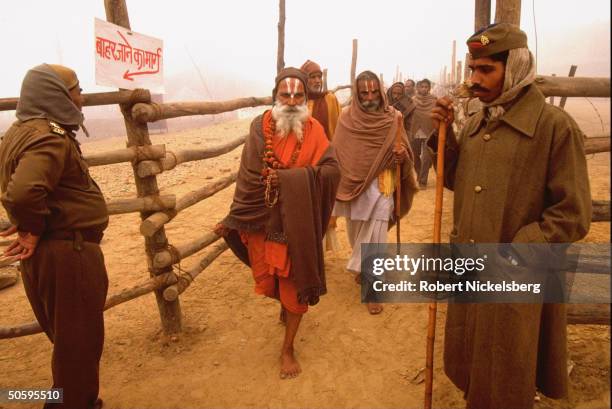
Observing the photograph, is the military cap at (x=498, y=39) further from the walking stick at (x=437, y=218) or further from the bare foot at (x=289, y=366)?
the bare foot at (x=289, y=366)

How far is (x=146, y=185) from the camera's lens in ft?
9.52

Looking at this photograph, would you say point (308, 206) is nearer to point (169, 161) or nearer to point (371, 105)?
point (169, 161)

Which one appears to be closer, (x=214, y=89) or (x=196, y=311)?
(x=196, y=311)

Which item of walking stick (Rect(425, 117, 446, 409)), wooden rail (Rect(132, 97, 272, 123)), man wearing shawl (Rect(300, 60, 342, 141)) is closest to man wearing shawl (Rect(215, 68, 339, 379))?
wooden rail (Rect(132, 97, 272, 123))

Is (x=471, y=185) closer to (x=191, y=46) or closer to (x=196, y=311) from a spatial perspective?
(x=196, y=311)

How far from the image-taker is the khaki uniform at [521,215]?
164 centimetres

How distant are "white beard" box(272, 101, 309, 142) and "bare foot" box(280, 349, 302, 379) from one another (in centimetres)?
153

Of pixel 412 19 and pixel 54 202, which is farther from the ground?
pixel 412 19

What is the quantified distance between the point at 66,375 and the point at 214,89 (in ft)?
171

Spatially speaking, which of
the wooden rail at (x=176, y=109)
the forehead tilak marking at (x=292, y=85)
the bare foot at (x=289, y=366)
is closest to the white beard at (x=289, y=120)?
the forehead tilak marking at (x=292, y=85)

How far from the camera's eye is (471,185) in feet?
6.32

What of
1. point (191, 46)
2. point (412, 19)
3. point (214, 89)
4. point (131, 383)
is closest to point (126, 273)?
point (131, 383)

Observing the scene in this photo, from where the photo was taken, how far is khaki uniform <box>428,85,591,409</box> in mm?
1645

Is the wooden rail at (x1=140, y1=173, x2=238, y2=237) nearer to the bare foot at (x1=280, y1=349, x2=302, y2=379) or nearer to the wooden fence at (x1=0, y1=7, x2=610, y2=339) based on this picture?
the wooden fence at (x1=0, y1=7, x2=610, y2=339)
